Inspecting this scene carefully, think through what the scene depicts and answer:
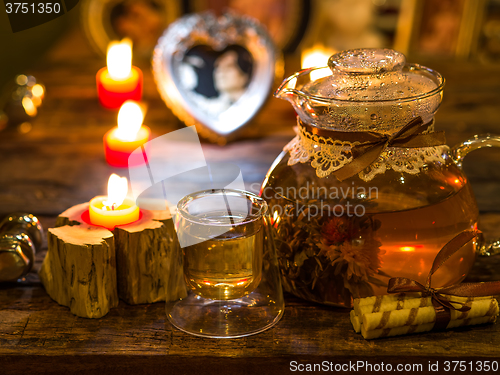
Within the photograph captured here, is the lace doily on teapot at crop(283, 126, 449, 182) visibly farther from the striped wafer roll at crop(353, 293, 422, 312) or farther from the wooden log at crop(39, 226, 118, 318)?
the wooden log at crop(39, 226, 118, 318)

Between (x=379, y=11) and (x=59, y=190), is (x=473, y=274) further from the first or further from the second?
(x=379, y=11)

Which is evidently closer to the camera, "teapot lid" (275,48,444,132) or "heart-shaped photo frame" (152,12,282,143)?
"teapot lid" (275,48,444,132)

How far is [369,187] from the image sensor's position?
27.2 inches

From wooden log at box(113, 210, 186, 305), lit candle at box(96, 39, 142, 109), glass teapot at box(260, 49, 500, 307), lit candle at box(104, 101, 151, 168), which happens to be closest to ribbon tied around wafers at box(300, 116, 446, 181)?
glass teapot at box(260, 49, 500, 307)

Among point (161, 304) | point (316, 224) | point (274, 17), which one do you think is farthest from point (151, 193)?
point (274, 17)

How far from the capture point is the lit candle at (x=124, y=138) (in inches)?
50.1

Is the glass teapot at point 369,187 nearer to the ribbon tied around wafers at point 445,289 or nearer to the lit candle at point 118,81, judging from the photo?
the ribbon tied around wafers at point 445,289

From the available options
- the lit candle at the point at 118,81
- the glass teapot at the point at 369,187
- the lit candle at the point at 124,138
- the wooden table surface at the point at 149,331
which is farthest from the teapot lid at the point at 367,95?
the lit candle at the point at 118,81

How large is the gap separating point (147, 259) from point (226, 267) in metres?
0.13

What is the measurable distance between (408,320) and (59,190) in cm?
76

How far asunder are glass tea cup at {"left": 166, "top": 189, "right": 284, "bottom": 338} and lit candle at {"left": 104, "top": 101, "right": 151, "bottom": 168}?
1.89 feet

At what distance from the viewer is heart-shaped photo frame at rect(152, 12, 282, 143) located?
55.5 inches

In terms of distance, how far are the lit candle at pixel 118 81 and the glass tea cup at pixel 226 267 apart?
927 mm

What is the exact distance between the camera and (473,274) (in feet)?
2.72
